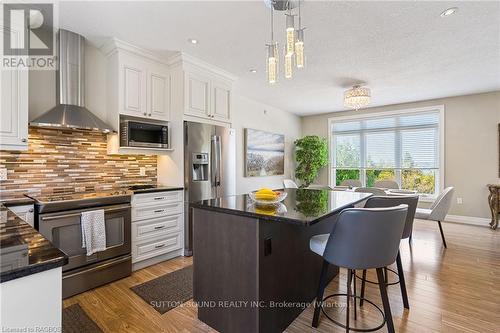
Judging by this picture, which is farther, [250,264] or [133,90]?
[133,90]

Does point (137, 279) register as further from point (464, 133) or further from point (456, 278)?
point (464, 133)

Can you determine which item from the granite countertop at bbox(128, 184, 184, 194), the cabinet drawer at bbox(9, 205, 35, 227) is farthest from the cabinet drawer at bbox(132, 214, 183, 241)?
the cabinet drawer at bbox(9, 205, 35, 227)

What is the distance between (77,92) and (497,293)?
4.78 metres

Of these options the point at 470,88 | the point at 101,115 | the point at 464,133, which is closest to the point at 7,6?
the point at 101,115

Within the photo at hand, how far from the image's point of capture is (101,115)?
3137 mm

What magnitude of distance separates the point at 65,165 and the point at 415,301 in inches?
149

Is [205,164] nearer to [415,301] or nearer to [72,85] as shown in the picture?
[72,85]

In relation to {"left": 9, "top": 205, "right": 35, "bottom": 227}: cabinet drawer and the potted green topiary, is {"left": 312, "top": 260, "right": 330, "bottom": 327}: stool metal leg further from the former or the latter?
the potted green topiary

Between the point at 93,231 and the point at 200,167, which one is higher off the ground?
the point at 200,167

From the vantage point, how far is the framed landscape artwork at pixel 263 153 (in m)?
5.41

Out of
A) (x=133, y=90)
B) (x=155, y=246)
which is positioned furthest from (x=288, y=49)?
(x=155, y=246)

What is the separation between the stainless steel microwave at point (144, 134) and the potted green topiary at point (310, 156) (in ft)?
12.9

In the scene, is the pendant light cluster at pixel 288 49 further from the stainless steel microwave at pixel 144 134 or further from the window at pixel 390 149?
the window at pixel 390 149

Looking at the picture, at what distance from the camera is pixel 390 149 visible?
19.5 ft
